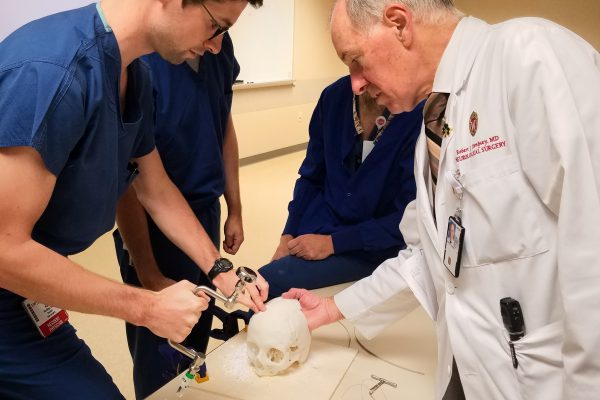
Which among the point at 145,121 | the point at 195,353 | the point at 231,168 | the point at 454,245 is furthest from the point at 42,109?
the point at 231,168

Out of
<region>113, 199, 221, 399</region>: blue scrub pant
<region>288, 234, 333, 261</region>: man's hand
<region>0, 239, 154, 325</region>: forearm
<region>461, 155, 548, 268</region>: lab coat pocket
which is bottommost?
<region>113, 199, 221, 399</region>: blue scrub pant

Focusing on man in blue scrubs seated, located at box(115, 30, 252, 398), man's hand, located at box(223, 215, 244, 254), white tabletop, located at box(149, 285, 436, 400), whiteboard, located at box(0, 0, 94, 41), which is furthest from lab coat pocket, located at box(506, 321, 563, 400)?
whiteboard, located at box(0, 0, 94, 41)

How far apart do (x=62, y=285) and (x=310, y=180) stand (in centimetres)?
125

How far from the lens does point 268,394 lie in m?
1.15

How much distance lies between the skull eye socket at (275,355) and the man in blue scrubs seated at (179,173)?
1.65ft

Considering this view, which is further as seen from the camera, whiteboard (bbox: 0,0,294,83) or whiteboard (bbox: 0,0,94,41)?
whiteboard (bbox: 0,0,294,83)

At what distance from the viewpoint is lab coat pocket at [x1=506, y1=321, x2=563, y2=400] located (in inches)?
35.2

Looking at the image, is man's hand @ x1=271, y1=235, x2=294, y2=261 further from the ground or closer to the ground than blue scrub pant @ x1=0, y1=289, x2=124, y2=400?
closer to the ground

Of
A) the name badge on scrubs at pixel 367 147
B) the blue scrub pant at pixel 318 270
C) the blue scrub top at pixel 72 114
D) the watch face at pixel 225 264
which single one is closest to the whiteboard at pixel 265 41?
the name badge on scrubs at pixel 367 147

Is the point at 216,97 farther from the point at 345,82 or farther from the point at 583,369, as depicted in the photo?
the point at 583,369

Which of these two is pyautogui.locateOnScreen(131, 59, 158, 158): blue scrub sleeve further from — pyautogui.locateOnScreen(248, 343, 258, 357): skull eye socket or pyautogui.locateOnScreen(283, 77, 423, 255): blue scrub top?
pyautogui.locateOnScreen(283, 77, 423, 255): blue scrub top

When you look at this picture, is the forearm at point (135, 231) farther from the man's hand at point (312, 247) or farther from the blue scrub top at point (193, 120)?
the man's hand at point (312, 247)

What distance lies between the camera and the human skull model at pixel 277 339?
47.1 inches

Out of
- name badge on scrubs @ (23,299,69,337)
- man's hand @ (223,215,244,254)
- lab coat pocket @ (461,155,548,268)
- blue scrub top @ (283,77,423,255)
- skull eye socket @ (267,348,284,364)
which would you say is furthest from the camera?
man's hand @ (223,215,244,254)
